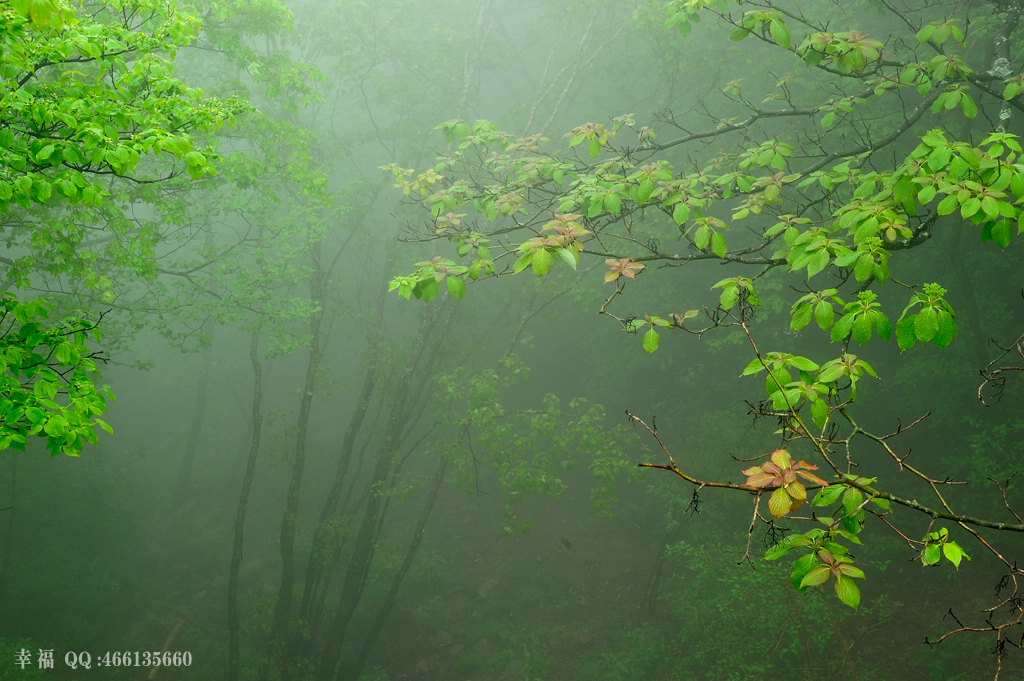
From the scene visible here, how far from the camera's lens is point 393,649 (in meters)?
10.2

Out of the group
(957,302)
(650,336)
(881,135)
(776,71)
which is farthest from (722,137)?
(650,336)

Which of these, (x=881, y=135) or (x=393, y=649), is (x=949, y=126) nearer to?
(x=881, y=135)

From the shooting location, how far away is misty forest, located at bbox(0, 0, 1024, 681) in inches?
135

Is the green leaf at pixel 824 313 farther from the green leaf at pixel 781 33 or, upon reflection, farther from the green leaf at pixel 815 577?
the green leaf at pixel 781 33

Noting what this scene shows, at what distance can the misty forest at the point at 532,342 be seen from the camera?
3.44 meters

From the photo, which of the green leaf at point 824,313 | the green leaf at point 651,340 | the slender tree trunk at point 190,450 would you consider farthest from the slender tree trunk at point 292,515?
the green leaf at point 824,313

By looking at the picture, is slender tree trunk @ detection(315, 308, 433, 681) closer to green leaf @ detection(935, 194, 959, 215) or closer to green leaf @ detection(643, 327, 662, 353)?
green leaf @ detection(643, 327, 662, 353)

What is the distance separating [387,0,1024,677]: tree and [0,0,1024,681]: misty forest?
0.04m

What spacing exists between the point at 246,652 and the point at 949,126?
1351 cm

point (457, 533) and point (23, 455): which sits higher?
point (23, 455)

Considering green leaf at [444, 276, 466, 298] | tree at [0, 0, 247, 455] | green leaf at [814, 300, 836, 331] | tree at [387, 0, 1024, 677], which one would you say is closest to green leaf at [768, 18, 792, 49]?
tree at [387, 0, 1024, 677]

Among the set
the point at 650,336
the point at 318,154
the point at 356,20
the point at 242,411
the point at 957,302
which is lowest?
the point at 242,411

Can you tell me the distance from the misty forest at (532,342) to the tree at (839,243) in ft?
0.14

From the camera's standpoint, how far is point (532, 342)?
11188 millimetres
